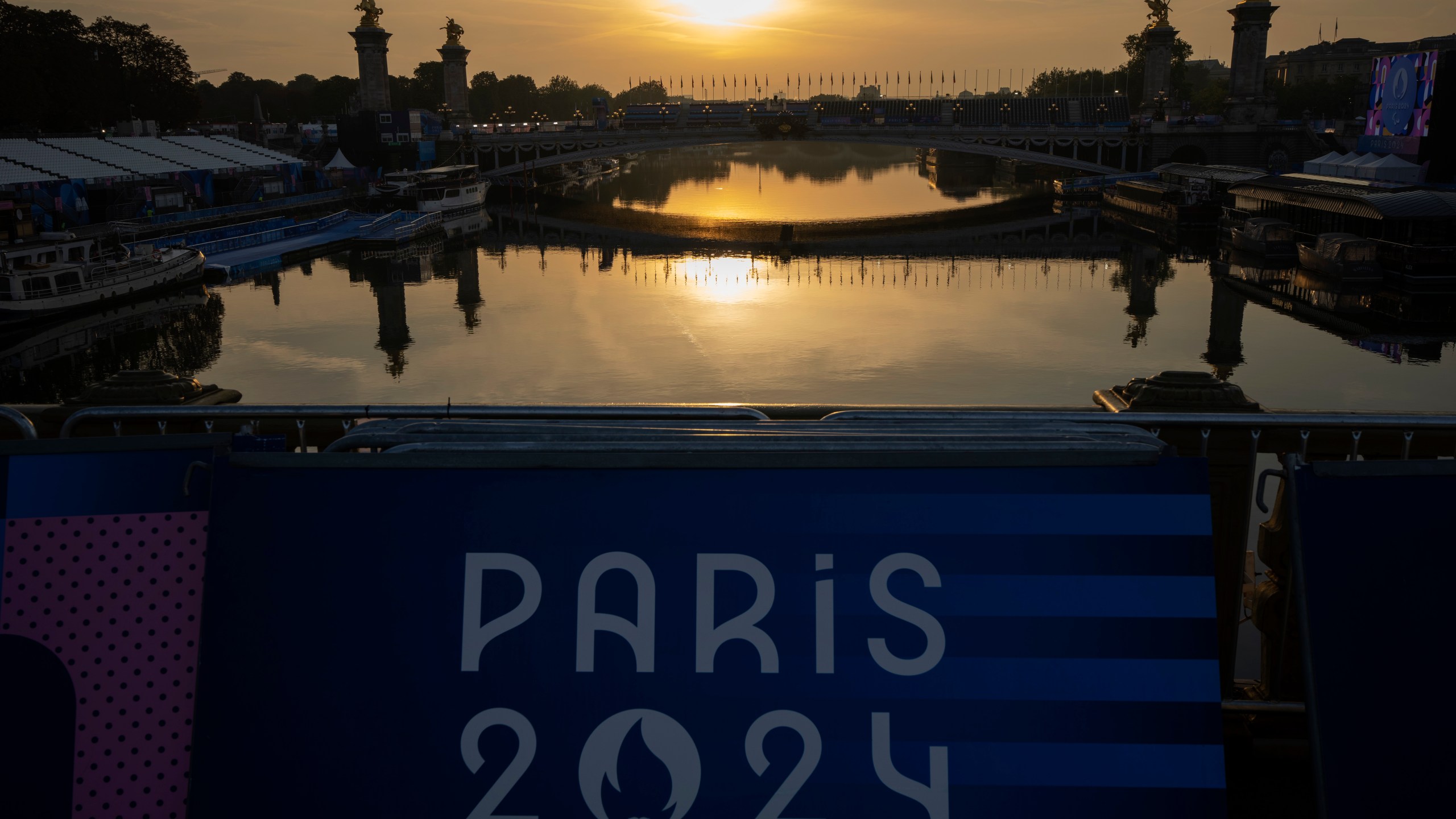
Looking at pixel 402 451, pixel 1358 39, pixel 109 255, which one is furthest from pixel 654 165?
pixel 402 451

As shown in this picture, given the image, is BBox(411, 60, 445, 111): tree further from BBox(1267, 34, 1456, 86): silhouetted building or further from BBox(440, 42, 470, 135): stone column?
BBox(1267, 34, 1456, 86): silhouetted building

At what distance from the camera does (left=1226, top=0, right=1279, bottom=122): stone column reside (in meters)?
70.5

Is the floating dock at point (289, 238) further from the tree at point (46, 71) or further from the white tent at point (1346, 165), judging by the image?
the white tent at point (1346, 165)

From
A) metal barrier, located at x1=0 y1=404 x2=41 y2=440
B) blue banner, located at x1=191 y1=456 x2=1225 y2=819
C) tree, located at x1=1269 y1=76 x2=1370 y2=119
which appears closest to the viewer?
blue banner, located at x1=191 y1=456 x2=1225 y2=819

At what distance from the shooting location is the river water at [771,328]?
2419cm

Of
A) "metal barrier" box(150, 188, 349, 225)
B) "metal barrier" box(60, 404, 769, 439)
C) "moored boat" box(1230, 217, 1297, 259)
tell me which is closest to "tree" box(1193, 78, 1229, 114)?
"moored boat" box(1230, 217, 1297, 259)

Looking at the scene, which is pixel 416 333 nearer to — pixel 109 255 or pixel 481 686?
pixel 109 255

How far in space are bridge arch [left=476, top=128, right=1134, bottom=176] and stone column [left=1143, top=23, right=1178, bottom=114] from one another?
1803 centimetres

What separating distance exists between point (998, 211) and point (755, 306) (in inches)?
1442

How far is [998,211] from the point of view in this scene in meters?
66.4

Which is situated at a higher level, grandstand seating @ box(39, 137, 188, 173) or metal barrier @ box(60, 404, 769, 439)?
grandstand seating @ box(39, 137, 188, 173)

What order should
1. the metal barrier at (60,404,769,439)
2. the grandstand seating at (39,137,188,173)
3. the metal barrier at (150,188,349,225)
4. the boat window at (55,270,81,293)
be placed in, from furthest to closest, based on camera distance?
the metal barrier at (150,188,349,225) → the grandstand seating at (39,137,188,173) → the boat window at (55,270,81,293) → the metal barrier at (60,404,769,439)

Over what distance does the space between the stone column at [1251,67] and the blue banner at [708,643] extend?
3039 inches

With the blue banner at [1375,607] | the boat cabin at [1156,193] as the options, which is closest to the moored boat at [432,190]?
the boat cabin at [1156,193]
